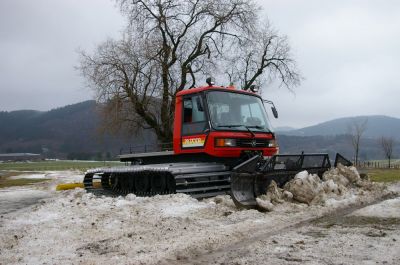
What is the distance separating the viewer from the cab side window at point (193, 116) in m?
11.5

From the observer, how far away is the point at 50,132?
15700cm

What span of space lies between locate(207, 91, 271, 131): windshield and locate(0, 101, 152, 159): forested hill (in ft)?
341

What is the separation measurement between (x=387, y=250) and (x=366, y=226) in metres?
1.59

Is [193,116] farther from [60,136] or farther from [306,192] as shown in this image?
[60,136]

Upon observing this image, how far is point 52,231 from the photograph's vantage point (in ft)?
22.8

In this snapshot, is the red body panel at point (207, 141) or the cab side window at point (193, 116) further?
the cab side window at point (193, 116)

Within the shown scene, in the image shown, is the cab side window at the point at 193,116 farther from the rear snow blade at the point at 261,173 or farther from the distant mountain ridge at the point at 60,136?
the distant mountain ridge at the point at 60,136

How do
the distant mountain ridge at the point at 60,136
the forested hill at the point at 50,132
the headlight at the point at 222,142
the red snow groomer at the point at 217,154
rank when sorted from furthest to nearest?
the forested hill at the point at 50,132, the distant mountain ridge at the point at 60,136, the headlight at the point at 222,142, the red snow groomer at the point at 217,154

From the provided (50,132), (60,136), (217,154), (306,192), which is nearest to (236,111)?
(217,154)

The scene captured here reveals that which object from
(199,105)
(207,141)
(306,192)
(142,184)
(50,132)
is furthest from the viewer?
(50,132)

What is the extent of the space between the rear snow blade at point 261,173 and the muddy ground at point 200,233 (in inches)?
13.5

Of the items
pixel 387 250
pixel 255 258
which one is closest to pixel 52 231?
pixel 255 258

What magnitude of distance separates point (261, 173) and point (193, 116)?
8.96ft

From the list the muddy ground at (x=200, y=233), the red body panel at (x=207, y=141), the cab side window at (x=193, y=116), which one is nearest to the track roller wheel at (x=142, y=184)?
the red body panel at (x=207, y=141)
